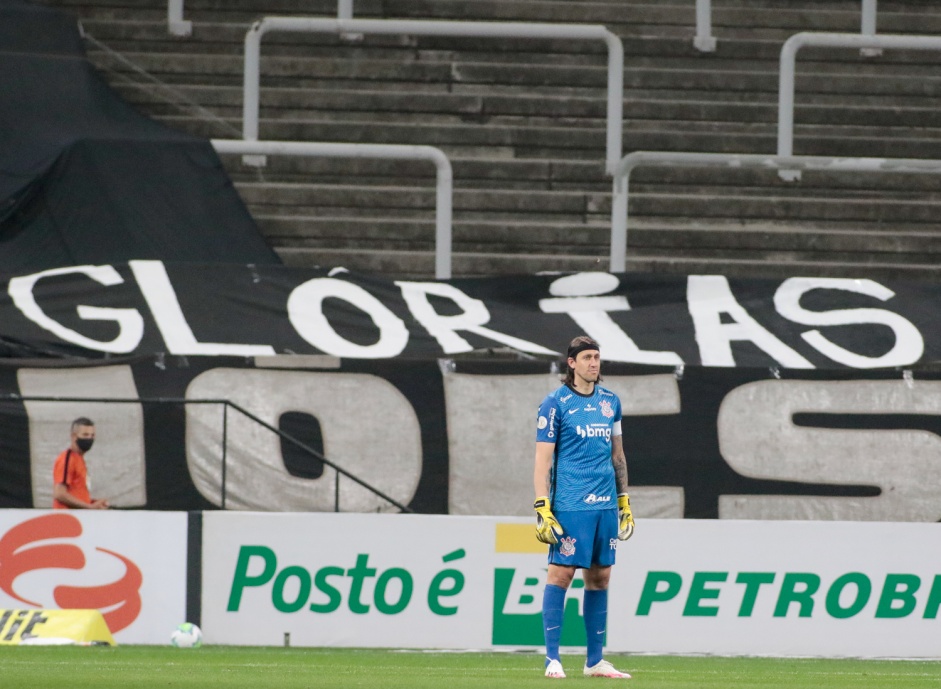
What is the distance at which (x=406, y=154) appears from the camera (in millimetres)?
15422

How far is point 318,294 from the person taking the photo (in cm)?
1462

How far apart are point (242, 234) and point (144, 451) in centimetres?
289

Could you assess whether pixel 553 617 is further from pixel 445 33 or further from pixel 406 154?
pixel 445 33

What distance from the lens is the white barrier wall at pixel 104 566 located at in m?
12.5

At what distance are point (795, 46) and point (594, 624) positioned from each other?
8.49 m

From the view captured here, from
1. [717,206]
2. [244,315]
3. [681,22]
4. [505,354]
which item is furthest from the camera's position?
[681,22]

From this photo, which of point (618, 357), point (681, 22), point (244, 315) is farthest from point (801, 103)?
point (244, 315)

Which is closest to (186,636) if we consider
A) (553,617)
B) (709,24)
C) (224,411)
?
(224,411)

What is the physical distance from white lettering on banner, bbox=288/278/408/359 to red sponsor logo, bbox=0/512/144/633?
8.54ft

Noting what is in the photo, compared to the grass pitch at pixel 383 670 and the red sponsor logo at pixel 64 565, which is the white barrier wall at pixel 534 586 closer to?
the grass pitch at pixel 383 670

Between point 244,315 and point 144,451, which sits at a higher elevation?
point 244,315

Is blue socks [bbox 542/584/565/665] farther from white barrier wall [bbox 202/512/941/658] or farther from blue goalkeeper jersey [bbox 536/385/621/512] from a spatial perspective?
white barrier wall [bbox 202/512/941/658]

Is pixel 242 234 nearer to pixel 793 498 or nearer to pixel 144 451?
pixel 144 451

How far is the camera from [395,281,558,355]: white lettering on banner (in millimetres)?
14398
